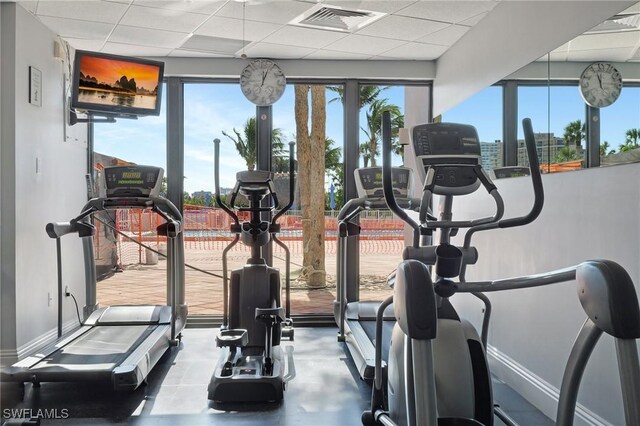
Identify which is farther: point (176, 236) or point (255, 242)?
point (176, 236)

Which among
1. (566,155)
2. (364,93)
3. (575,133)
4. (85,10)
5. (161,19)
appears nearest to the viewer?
(575,133)

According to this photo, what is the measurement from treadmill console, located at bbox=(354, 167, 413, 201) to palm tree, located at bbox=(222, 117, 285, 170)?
1467 mm

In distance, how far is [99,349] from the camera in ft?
11.8

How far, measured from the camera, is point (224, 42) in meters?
4.73

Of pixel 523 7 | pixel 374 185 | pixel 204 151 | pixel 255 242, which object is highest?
pixel 523 7

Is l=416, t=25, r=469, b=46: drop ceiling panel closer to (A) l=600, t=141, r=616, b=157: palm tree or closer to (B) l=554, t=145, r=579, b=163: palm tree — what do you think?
(B) l=554, t=145, r=579, b=163: palm tree

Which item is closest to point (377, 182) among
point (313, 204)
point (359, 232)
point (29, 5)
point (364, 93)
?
point (359, 232)

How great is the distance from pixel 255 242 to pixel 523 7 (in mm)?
2694

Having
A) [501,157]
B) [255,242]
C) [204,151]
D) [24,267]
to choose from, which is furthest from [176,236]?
[501,157]

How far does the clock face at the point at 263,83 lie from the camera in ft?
17.0

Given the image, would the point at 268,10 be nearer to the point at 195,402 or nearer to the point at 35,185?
Answer: the point at 35,185

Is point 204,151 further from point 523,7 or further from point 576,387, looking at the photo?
point 576,387

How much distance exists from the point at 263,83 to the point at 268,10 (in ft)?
4.22

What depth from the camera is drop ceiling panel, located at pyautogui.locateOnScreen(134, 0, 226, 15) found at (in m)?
3.75
